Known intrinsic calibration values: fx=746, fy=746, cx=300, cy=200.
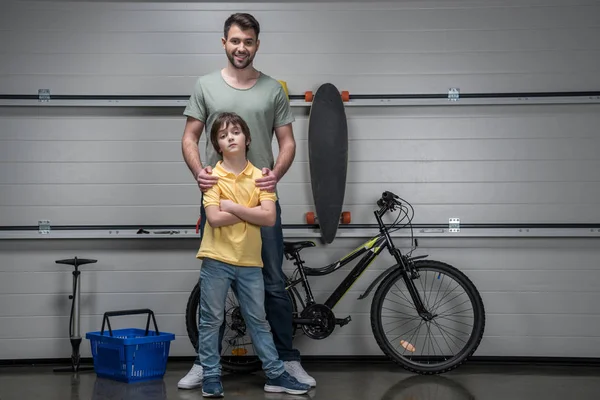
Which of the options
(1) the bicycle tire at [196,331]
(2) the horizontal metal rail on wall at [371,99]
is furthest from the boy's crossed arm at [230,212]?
(2) the horizontal metal rail on wall at [371,99]

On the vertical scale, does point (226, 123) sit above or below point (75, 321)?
above

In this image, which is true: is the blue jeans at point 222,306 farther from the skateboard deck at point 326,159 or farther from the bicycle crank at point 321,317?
the skateboard deck at point 326,159

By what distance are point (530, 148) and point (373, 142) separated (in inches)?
40.0

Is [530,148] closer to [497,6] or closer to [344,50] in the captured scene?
[497,6]

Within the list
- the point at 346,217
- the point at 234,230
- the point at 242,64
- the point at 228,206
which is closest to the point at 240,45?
the point at 242,64

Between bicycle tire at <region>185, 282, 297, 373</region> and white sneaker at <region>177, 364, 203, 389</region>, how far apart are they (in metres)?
0.41

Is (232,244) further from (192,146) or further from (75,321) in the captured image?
(75,321)

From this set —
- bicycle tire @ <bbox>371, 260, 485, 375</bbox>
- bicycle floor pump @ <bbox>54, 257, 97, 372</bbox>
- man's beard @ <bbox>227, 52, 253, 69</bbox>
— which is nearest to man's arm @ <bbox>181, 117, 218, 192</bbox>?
man's beard @ <bbox>227, 52, 253, 69</bbox>

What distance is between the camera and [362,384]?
409 cm

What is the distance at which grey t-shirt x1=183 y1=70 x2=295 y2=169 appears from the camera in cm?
377

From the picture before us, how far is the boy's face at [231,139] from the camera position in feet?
11.7

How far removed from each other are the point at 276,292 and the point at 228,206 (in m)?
0.60

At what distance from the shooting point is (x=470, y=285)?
439 cm

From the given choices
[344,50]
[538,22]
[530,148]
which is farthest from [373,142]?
[538,22]
